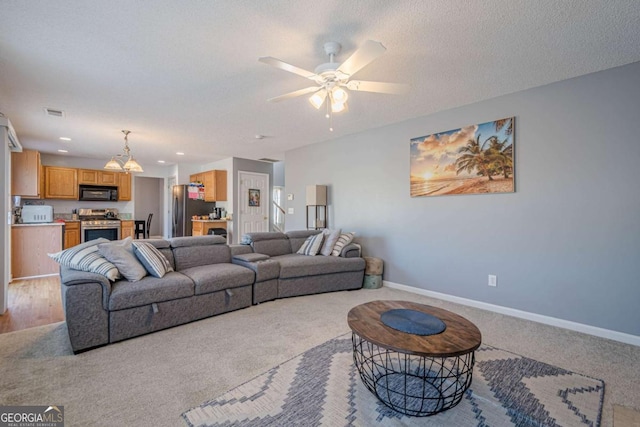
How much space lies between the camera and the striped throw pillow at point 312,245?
4.40 m

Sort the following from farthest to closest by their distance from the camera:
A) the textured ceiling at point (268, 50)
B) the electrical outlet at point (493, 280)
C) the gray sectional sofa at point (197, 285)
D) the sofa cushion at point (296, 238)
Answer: the sofa cushion at point (296, 238) < the electrical outlet at point (493, 280) < the gray sectional sofa at point (197, 285) < the textured ceiling at point (268, 50)

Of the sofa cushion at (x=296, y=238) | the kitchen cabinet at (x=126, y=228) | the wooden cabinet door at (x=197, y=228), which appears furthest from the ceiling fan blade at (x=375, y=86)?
the kitchen cabinet at (x=126, y=228)

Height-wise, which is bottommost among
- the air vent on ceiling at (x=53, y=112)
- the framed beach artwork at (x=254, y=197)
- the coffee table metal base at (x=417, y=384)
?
the coffee table metal base at (x=417, y=384)

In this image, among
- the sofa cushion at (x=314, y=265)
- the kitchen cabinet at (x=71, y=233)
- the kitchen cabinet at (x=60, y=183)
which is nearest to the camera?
the sofa cushion at (x=314, y=265)

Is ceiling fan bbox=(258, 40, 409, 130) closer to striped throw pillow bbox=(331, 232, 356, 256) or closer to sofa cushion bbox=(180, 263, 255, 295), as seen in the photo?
sofa cushion bbox=(180, 263, 255, 295)

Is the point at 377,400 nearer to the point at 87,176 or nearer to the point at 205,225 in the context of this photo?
the point at 205,225

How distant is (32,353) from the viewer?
2.33 m

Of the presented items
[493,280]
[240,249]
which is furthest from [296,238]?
[493,280]

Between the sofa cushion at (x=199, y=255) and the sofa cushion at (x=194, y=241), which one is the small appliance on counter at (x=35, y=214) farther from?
the sofa cushion at (x=199, y=255)

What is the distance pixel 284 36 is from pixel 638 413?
3.30 m

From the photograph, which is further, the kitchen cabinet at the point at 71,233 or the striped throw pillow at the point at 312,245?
the kitchen cabinet at the point at 71,233

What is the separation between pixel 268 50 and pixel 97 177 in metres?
6.59

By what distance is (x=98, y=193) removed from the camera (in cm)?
679

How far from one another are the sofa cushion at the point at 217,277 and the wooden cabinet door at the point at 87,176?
5224mm
